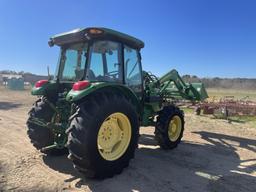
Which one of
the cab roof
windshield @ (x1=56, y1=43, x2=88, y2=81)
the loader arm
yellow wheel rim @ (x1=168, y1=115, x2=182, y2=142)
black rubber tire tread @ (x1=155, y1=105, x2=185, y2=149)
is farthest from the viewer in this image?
the loader arm

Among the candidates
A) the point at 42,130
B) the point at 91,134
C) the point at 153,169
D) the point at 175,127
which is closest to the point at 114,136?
the point at 91,134

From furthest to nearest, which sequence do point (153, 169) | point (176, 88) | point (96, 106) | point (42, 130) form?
point (176, 88), point (42, 130), point (153, 169), point (96, 106)

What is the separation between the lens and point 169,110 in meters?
7.30

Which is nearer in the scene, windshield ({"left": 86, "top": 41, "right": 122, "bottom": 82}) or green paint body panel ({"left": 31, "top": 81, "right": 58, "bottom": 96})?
windshield ({"left": 86, "top": 41, "right": 122, "bottom": 82})

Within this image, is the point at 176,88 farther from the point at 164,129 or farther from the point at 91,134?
the point at 91,134

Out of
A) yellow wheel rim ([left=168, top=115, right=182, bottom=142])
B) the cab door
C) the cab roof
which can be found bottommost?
yellow wheel rim ([left=168, top=115, right=182, bottom=142])

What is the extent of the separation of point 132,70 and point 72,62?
1313mm

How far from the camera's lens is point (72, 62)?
6.13 metres

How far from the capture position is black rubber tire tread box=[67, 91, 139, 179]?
4.53 m

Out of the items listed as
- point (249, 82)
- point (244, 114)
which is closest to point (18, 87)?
point (244, 114)

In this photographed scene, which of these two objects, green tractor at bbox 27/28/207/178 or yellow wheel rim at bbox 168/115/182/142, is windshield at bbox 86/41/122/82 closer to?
green tractor at bbox 27/28/207/178

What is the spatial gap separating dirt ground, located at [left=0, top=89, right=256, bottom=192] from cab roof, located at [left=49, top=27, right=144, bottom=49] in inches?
95.6

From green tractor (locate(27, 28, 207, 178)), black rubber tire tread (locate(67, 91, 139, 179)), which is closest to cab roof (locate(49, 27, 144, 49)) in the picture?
green tractor (locate(27, 28, 207, 178))

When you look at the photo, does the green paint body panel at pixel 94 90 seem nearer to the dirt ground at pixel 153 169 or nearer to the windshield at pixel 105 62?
the windshield at pixel 105 62
